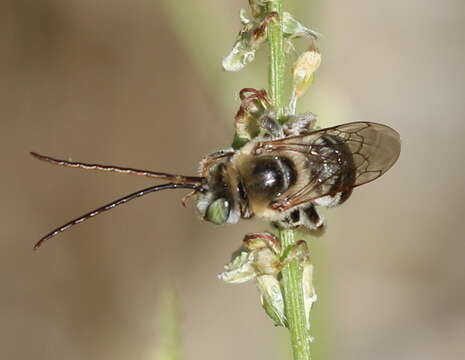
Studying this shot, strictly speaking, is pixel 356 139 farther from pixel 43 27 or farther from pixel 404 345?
pixel 43 27

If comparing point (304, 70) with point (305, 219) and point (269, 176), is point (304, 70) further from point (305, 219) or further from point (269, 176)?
point (305, 219)

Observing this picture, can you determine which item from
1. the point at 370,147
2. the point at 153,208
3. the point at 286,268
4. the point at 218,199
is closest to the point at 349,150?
the point at 370,147

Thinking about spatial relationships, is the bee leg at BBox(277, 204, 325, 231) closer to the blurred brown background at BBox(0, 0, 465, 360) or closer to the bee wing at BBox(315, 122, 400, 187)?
the bee wing at BBox(315, 122, 400, 187)

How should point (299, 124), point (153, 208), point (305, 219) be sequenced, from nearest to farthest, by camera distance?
point (299, 124), point (305, 219), point (153, 208)

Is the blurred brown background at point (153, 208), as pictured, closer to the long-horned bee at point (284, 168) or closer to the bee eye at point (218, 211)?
the long-horned bee at point (284, 168)

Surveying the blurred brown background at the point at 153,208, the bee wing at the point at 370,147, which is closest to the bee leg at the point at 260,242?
the bee wing at the point at 370,147
